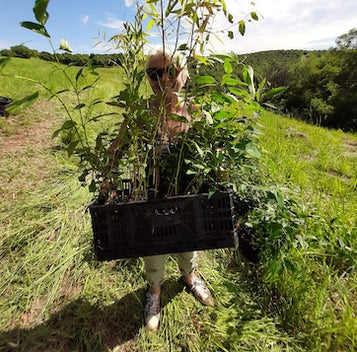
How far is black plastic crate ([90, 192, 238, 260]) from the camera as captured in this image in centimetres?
88

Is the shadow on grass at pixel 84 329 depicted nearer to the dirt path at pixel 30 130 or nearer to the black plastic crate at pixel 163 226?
the black plastic crate at pixel 163 226

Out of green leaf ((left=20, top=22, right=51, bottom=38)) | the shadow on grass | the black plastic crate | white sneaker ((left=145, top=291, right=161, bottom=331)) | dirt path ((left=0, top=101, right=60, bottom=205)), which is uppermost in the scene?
green leaf ((left=20, top=22, right=51, bottom=38))

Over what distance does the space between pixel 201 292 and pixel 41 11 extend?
1.38 metres

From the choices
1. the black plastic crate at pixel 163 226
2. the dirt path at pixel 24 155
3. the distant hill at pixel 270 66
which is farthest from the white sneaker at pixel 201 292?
the dirt path at pixel 24 155

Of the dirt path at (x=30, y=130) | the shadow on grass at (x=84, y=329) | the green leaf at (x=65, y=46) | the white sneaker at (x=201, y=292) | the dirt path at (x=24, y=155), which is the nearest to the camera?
the green leaf at (x=65, y=46)

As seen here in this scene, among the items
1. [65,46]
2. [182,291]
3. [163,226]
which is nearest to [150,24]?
[65,46]

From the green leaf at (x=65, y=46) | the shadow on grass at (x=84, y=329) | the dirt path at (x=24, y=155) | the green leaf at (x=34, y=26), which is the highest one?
the green leaf at (x=34, y=26)

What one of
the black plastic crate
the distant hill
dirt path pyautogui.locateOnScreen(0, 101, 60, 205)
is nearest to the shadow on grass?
the black plastic crate

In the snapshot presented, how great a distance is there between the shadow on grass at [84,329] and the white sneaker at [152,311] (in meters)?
0.05

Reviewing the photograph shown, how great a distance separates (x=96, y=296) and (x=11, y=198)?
1.20 metres

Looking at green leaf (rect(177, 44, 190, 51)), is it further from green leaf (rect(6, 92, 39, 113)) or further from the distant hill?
green leaf (rect(6, 92, 39, 113))

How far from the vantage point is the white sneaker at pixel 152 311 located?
4.26 feet

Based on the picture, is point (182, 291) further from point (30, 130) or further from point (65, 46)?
point (30, 130)

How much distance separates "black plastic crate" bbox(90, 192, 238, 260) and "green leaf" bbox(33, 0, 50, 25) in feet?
1.76
